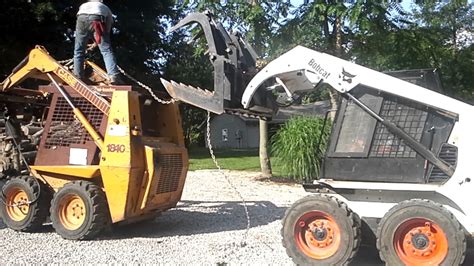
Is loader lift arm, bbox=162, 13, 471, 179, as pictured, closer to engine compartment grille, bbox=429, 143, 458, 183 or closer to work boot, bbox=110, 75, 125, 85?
engine compartment grille, bbox=429, 143, 458, 183

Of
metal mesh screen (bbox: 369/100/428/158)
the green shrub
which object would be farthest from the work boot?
the green shrub

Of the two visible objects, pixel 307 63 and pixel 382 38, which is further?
pixel 382 38

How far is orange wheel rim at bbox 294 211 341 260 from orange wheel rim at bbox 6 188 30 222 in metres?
4.64

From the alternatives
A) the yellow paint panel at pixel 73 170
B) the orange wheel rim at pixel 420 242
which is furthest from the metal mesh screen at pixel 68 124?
the orange wheel rim at pixel 420 242

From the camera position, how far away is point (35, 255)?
7.54 metres

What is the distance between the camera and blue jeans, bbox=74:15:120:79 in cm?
921

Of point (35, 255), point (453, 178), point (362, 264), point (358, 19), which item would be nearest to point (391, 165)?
point (453, 178)

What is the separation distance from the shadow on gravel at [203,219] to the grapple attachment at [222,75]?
8.22 feet

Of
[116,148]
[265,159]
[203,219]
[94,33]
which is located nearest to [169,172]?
[116,148]

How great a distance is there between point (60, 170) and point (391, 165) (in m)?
5.06

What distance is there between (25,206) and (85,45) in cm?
273

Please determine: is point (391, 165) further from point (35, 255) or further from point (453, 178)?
point (35, 255)

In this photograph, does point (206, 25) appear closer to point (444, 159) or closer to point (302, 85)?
point (302, 85)

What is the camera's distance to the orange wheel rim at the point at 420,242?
6023 millimetres
